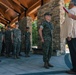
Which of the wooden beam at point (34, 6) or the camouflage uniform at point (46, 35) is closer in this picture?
the camouflage uniform at point (46, 35)

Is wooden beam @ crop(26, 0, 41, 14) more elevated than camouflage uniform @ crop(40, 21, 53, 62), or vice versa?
wooden beam @ crop(26, 0, 41, 14)

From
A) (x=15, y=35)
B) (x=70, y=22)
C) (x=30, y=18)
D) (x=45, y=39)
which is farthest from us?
(x=30, y=18)

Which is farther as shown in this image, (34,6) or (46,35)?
(34,6)

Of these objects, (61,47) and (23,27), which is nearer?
(61,47)

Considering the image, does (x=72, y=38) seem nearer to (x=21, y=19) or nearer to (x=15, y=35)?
(x=15, y=35)

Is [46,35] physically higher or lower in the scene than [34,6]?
lower

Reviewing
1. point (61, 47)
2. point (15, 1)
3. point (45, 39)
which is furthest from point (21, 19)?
point (45, 39)

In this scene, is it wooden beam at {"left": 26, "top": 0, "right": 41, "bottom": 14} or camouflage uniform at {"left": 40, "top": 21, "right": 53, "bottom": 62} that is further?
wooden beam at {"left": 26, "top": 0, "right": 41, "bottom": 14}

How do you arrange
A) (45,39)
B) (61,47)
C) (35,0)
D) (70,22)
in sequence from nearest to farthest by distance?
(70,22) → (45,39) → (61,47) → (35,0)

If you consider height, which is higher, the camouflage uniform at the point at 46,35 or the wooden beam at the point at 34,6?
the wooden beam at the point at 34,6

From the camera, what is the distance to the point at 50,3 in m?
9.55

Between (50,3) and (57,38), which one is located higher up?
(50,3)

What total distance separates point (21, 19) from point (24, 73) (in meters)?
8.38

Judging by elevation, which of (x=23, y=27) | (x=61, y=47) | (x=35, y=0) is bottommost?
(x=61, y=47)
